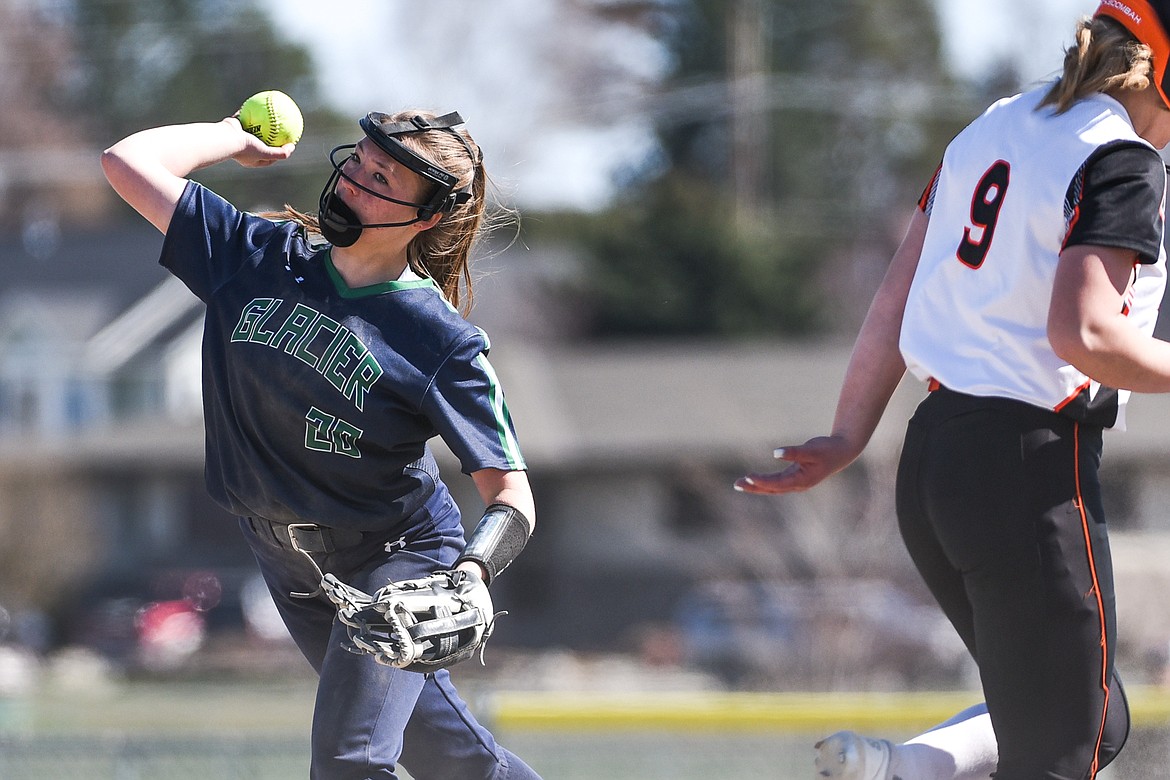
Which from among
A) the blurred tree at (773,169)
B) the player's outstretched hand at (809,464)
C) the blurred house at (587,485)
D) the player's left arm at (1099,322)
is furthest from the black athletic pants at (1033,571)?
the blurred tree at (773,169)

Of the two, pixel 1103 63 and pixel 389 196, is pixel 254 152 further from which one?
pixel 1103 63

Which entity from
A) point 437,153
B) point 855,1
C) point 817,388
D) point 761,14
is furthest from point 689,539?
point 437,153

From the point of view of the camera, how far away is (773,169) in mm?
43312

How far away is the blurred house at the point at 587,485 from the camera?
684 inches

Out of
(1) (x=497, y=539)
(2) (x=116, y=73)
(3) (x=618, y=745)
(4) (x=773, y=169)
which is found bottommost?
(4) (x=773, y=169)

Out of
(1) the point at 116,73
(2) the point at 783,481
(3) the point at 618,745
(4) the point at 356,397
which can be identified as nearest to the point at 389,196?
(4) the point at 356,397

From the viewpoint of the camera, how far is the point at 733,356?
111 ft

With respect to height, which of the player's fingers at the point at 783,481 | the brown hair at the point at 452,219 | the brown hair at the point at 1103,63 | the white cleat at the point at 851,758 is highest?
the brown hair at the point at 1103,63

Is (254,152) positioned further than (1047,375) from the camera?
Yes

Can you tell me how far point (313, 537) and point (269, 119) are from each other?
1018mm

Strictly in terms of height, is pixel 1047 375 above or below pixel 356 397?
above

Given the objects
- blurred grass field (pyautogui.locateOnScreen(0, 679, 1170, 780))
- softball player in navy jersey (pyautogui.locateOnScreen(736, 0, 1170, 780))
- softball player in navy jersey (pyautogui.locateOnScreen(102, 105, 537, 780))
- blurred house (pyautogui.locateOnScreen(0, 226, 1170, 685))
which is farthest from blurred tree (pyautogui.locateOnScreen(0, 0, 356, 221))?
softball player in navy jersey (pyautogui.locateOnScreen(736, 0, 1170, 780))

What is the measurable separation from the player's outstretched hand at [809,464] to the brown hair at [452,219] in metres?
0.89

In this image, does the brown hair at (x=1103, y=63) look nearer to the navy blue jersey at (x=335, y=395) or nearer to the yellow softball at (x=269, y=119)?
the navy blue jersey at (x=335, y=395)
